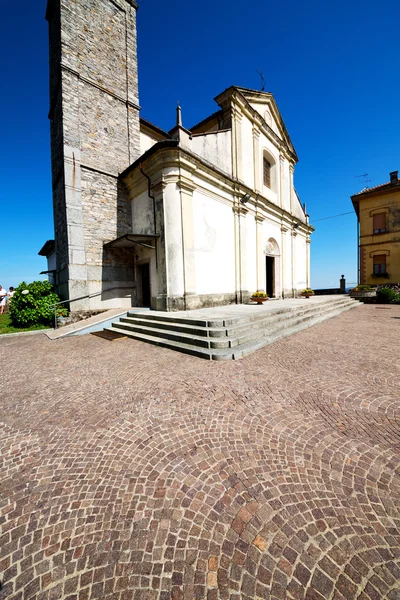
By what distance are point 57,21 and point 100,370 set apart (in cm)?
1567

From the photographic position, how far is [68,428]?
2736mm

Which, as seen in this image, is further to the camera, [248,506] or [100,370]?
[100,370]

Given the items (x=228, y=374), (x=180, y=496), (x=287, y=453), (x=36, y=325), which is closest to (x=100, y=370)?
(x=228, y=374)

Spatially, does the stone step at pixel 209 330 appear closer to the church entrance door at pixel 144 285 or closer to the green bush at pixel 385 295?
the church entrance door at pixel 144 285

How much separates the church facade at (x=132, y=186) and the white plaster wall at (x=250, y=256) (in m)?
0.07

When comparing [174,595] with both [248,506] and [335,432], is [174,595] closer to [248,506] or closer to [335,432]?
[248,506]

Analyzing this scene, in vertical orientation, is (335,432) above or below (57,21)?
below

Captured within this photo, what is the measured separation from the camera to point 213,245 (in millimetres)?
10914

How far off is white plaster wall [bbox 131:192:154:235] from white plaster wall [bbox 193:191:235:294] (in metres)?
1.96

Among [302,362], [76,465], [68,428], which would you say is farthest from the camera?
[302,362]

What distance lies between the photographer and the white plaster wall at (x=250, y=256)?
12969 mm

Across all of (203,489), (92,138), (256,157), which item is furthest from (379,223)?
(203,489)

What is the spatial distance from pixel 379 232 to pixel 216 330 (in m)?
24.4

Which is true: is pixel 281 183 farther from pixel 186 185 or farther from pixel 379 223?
pixel 379 223
